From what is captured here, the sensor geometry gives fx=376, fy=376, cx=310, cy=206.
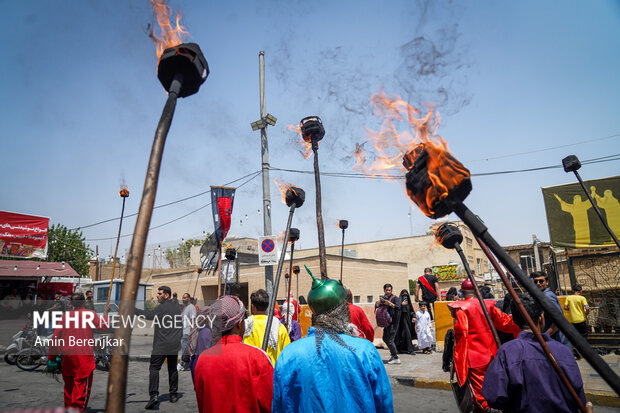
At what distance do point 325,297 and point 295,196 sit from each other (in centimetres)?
244

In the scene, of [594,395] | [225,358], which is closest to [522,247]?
[594,395]

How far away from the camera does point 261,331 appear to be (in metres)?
4.52

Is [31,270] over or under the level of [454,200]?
over

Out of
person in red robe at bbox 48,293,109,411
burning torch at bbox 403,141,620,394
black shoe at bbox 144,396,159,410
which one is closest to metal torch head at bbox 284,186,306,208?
burning torch at bbox 403,141,620,394

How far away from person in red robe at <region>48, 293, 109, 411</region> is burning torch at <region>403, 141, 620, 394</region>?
5.55 metres

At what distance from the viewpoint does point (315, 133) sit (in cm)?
977

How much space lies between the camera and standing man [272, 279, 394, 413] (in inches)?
91.6

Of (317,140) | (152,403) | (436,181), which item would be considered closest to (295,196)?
(436,181)

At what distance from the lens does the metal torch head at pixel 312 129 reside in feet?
31.5

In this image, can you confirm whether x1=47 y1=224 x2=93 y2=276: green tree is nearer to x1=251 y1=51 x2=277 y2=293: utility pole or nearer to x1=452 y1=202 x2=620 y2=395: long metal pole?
x1=251 y1=51 x2=277 y2=293: utility pole

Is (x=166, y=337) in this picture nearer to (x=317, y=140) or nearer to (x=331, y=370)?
(x=317, y=140)

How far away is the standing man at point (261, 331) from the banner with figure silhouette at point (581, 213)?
11.9m

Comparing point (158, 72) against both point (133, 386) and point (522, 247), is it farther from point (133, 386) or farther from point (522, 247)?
point (522, 247)

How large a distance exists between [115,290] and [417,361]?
20.4m
